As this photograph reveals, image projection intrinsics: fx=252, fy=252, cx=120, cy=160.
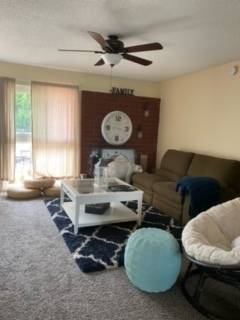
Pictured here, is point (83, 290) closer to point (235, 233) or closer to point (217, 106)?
point (235, 233)

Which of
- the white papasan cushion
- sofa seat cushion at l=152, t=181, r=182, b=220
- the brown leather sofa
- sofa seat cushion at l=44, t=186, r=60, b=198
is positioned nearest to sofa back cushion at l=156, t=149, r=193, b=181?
the brown leather sofa

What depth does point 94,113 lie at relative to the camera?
495 cm

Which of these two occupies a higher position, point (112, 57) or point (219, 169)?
point (112, 57)

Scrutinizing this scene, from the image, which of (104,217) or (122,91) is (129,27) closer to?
(104,217)

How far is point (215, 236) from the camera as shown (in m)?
2.12

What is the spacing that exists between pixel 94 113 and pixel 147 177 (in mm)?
1671

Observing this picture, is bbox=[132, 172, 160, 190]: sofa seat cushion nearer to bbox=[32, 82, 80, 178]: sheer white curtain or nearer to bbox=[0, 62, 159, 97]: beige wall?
bbox=[32, 82, 80, 178]: sheer white curtain

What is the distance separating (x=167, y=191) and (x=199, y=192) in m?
0.55

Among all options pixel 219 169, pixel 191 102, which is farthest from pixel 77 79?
pixel 219 169

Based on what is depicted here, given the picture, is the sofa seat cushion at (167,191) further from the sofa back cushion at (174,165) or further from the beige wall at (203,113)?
the beige wall at (203,113)

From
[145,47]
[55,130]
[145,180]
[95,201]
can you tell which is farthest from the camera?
[55,130]

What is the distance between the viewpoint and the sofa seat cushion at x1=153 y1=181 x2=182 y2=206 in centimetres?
344

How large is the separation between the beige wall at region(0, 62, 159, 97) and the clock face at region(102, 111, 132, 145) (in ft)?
1.89

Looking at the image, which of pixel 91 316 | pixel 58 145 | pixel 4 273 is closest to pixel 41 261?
pixel 4 273
